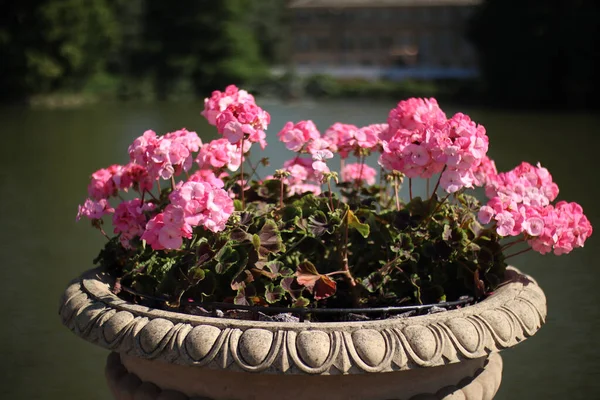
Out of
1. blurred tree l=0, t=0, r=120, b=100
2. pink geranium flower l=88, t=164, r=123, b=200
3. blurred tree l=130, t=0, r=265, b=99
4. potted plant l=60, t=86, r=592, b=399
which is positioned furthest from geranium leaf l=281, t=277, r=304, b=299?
blurred tree l=130, t=0, r=265, b=99

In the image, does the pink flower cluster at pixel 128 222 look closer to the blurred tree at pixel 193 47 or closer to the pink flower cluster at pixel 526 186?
the pink flower cluster at pixel 526 186

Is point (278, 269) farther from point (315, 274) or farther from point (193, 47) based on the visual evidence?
point (193, 47)

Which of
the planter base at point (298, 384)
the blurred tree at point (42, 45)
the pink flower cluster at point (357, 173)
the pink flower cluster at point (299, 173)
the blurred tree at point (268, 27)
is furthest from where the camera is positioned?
the blurred tree at point (268, 27)

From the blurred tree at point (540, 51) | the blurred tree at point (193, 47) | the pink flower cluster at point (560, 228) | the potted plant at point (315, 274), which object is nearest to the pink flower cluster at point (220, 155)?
the potted plant at point (315, 274)

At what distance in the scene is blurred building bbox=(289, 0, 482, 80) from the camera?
224 ft

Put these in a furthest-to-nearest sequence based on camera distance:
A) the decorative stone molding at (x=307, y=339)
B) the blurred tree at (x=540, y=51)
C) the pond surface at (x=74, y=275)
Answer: the blurred tree at (x=540, y=51)
the pond surface at (x=74, y=275)
the decorative stone molding at (x=307, y=339)

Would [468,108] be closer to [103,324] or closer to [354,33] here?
[103,324]

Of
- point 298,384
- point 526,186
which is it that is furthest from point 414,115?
point 298,384

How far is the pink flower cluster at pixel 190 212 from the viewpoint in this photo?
2.21m

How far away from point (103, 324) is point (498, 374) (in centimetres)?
121

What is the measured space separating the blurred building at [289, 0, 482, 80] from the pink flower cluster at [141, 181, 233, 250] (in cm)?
6420

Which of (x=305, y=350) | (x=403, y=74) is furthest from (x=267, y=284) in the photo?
(x=403, y=74)

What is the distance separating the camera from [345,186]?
3.04 metres

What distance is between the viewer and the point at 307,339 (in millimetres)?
2029
